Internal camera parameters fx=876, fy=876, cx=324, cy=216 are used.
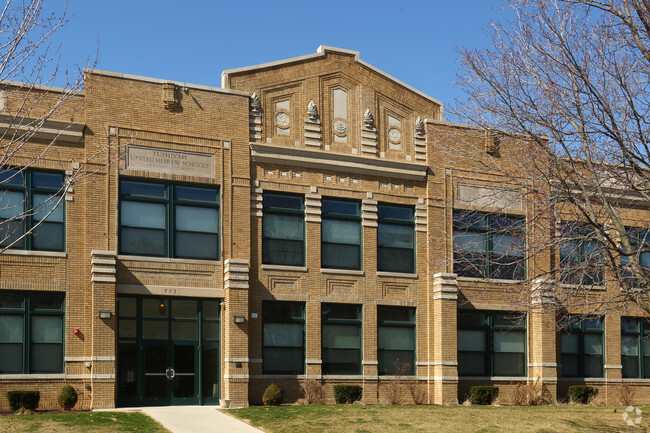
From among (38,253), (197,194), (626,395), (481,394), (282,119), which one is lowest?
(626,395)

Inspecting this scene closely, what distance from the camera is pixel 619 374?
112 feet

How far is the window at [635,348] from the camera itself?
114ft

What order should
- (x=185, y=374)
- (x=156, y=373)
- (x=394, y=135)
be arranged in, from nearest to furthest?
(x=156, y=373) < (x=185, y=374) < (x=394, y=135)

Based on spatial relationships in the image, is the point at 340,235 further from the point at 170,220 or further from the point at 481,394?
the point at 481,394

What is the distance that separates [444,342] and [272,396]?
6.72 metres

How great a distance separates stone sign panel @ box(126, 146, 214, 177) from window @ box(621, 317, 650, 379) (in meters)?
18.0

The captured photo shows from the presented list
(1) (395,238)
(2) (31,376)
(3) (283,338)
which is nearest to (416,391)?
(3) (283,338)

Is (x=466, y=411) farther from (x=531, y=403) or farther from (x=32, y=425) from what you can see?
(x=32, y=425)

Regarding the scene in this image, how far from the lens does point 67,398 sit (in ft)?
79.9

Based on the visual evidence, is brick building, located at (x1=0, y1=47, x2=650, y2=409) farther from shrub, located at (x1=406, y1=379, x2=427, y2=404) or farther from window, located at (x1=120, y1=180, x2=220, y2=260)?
shrub, located at (x1=406, y1=379, x2=427, y2=404)

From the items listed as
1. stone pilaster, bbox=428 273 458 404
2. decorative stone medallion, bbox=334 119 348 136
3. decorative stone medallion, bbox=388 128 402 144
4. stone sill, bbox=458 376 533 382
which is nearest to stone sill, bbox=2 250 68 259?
decorative stone medallion, bbox=334 119 348 136

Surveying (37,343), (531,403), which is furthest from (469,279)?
(37,343)

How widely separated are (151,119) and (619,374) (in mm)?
20417

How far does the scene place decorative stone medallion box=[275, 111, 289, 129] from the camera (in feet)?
96.9
